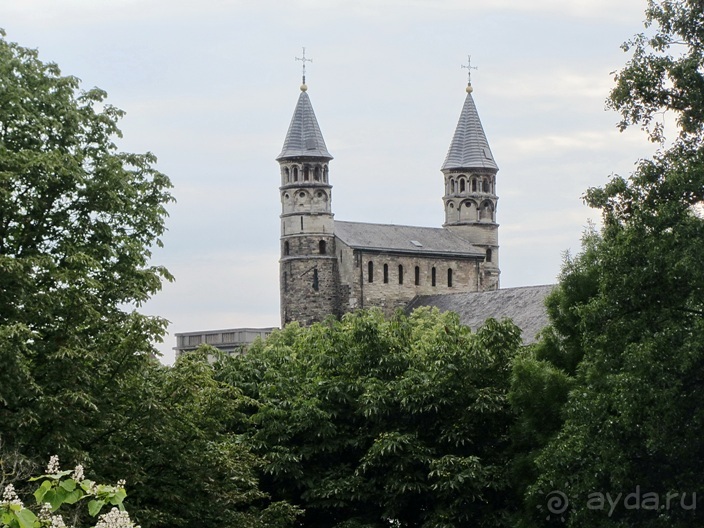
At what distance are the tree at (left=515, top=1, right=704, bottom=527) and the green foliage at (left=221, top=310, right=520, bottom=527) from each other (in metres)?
5.63

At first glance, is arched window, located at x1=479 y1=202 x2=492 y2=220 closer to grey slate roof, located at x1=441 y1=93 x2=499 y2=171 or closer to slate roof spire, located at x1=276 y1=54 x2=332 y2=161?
grey slate roof, located at x1=441 y1=93 x2=499 y2=171

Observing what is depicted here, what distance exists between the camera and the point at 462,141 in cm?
11819

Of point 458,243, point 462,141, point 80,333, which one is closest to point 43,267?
point 80,333

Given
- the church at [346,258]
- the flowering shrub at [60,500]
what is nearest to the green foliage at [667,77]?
the flowering shrub at [60,500]

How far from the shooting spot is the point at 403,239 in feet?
357

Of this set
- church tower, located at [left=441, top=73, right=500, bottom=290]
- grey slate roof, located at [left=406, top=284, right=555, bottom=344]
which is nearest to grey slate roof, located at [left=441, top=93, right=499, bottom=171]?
church tower, located at [left=441, top=73, right=500, bottom=290]

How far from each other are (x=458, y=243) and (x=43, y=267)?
84131 mm

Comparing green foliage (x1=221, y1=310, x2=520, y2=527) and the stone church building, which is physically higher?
the stone church building

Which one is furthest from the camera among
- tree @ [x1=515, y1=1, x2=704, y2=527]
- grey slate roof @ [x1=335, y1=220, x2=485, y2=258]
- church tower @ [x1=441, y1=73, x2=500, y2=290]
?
church tower @ [x1=441, y1=73, x2=500, y2=290]

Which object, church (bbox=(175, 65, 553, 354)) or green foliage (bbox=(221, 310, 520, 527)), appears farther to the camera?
church (bbox=(175, 65, 553, 354))

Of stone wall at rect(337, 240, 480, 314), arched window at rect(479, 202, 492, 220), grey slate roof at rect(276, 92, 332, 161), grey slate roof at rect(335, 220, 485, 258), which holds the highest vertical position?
grey slate roof at rect(276, 92, 332, 161)

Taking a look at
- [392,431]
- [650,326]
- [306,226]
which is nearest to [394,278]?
[306,226]

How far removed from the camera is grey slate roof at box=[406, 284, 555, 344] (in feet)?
292

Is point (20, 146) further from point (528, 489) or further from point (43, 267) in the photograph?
point (528, 489)
